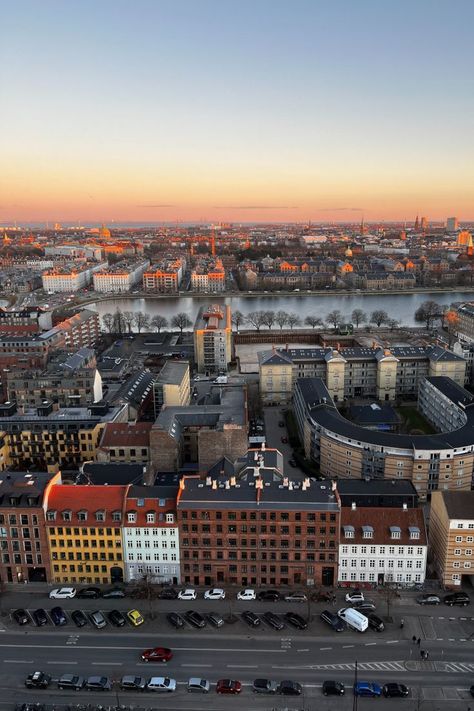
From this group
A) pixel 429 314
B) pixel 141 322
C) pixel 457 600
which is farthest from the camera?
pixel 429 314

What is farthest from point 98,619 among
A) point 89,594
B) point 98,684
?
point 98,684

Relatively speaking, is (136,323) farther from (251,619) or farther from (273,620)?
(273,620)

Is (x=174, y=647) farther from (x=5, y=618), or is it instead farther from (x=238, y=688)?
(x=5, y=618)

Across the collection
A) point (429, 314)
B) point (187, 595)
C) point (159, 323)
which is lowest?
point (187, 595)

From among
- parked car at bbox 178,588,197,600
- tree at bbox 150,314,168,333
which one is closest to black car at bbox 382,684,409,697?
parked car at bbox 178,588,197,600

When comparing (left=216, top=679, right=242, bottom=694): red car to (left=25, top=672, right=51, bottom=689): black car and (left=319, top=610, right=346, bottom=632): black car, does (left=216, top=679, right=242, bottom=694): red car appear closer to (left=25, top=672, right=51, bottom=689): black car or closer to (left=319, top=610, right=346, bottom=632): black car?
(left=319, top=610, right=346, bottom=632): black car

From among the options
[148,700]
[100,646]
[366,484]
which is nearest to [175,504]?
[100,646]

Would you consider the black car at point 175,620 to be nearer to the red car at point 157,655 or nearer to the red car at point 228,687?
the red car at point 157,655
